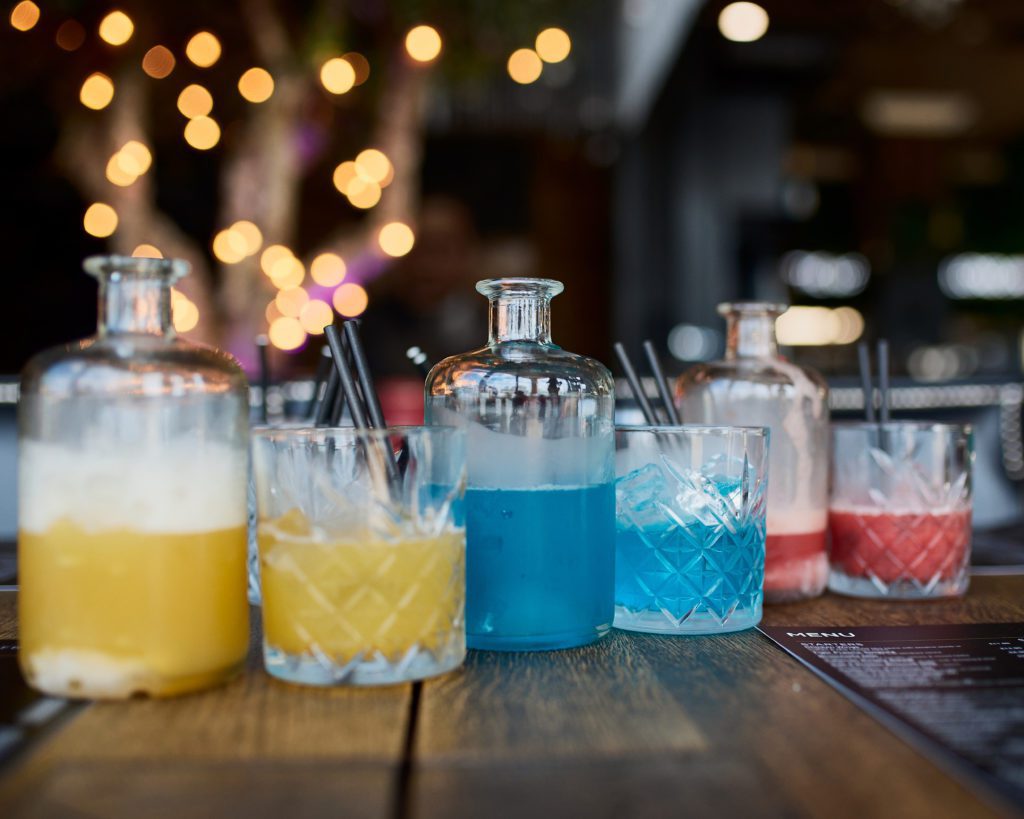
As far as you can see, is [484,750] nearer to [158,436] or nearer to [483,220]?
[158,436]

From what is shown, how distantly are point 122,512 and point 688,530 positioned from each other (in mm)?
431

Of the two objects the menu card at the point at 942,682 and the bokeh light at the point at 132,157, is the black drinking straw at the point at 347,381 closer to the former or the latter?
the menu card at the point at 942,682

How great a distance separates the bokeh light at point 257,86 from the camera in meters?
3.16

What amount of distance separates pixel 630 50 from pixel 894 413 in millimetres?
3357

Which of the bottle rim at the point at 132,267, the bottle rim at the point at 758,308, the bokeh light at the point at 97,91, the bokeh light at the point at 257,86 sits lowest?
the bottle rim at the point at 132,267

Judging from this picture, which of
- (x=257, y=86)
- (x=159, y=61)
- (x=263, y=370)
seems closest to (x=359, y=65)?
(x=257, y=86)

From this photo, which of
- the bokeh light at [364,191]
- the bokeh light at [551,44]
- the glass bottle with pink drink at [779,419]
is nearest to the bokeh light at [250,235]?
the bokeh light at [364,191]

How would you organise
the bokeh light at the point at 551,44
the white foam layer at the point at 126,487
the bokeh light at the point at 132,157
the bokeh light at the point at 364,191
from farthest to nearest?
the bokeh light at the point at 551,44 → the bokeh light at the point at 364,191 → the bokeh light at the point at 132,157 → the white foam layer at the point at 126,487

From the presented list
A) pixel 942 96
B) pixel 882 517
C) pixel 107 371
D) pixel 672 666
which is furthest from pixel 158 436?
pixel 942 96

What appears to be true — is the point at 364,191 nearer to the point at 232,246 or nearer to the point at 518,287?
the point at 232,246

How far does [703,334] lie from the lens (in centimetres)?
531

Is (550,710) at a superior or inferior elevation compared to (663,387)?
inferior

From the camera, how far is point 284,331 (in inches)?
131

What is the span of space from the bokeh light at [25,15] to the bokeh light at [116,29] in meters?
0.22
